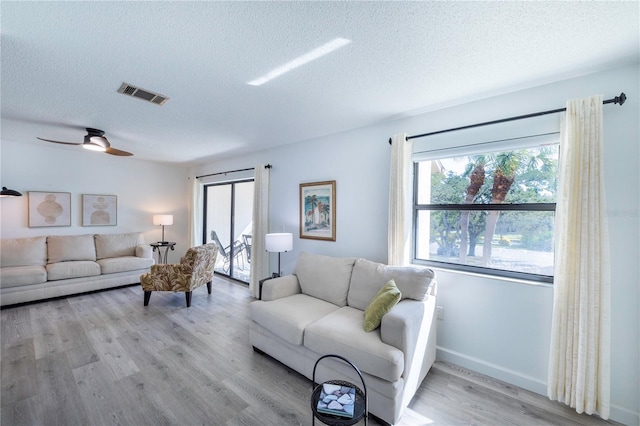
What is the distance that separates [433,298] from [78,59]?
Result: 11.1 feet

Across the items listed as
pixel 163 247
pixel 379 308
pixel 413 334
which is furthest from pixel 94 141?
pixel 413 334

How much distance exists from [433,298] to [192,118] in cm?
322

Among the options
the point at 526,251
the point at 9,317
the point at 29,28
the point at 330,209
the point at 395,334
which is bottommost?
the point at 9,317

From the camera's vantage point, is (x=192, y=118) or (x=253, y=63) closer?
(x=253, y=63)

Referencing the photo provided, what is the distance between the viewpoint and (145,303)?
3723 millimetres

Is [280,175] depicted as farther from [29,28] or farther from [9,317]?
[9,317]

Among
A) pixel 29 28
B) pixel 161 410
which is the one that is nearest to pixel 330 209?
pixel 161 410

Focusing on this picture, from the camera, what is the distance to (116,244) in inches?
191

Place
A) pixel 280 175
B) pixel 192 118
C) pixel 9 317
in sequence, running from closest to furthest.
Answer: pixel 192 118, pixel 9 317, pixel 280 175

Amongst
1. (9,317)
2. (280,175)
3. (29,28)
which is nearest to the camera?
(29,28)

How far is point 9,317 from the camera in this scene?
3268mm

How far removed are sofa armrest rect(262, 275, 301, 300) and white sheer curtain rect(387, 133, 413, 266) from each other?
1.12 metres

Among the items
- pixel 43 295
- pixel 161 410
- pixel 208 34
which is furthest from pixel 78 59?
pixel 43 295

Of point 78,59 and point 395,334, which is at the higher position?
point 78,59
